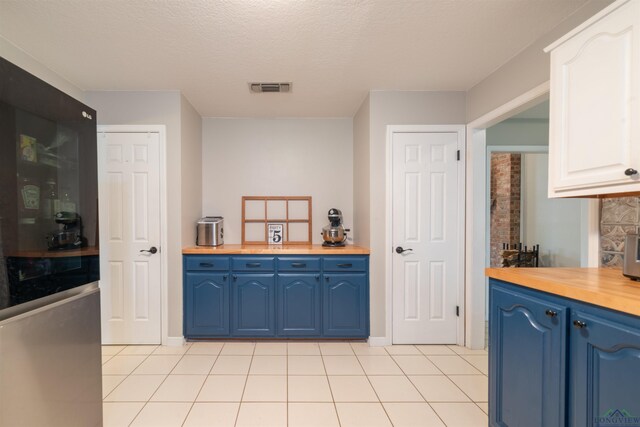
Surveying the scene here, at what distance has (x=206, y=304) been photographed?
10.3 feet

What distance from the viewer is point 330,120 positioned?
3928 millimetres

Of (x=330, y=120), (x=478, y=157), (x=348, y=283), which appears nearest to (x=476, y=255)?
(x=478, y=157)

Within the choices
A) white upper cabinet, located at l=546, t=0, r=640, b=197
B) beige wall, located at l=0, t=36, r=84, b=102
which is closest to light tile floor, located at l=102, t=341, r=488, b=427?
white upper cabinet, located at l=546, t=0, r=640, b=197

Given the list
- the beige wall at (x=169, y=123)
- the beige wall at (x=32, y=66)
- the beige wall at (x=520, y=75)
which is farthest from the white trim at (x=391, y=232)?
the beige wall at (x=32, y=66)

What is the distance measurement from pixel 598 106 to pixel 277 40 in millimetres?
1836

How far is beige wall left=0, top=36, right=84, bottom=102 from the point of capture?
7.23 feet

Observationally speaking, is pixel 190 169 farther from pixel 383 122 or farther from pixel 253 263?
pixel 383 122

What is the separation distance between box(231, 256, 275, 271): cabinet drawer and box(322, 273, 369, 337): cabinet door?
1.97ft

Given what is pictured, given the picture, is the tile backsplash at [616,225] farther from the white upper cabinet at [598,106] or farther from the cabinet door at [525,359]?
the cabinet door at [525,359]

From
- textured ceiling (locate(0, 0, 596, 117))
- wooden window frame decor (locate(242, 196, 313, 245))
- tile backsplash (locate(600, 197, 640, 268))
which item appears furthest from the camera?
wooden window frame decor (locate(242, 196, 313, 245))

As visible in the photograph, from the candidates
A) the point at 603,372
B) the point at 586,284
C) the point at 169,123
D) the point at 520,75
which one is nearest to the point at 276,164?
the point at 169,123

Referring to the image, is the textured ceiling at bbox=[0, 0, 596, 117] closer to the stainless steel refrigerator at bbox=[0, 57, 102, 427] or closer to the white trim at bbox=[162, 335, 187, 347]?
the stainless steel refrigerator at bbox=[0, 57, 102, 427]

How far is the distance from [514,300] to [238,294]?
2.41 metres

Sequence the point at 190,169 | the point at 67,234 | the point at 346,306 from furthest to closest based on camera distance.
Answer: the point at 190,169 < the point at 346,306 < the point at 67,234
